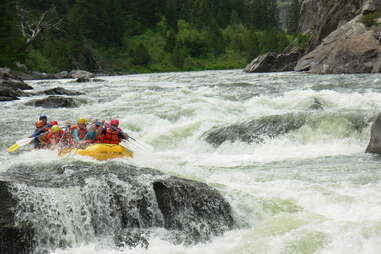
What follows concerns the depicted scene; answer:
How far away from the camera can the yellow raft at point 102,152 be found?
925 cm

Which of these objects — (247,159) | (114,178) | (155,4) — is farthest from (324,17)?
(155,4)

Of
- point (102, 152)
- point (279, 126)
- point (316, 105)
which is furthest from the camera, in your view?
point (316, 105)

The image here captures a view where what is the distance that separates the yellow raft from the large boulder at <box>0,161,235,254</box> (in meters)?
2.22

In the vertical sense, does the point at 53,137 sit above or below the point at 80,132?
below

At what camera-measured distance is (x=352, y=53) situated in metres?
27.2

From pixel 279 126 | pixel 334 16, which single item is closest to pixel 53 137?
pixel 279 126

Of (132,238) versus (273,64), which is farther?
(273,64)

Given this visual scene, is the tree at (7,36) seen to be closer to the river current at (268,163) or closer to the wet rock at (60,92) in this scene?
the wet rock at (60,92)

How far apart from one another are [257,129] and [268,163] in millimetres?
2410

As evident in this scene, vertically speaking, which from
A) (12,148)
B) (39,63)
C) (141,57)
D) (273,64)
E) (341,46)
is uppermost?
(341,46)

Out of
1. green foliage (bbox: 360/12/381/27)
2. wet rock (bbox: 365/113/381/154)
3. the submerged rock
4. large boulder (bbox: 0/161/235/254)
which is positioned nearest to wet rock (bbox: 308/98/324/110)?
the submerged rock

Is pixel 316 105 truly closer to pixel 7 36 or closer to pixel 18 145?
pixel 18 145

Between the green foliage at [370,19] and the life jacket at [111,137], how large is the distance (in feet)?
78.1

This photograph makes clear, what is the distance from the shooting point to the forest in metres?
51.1
